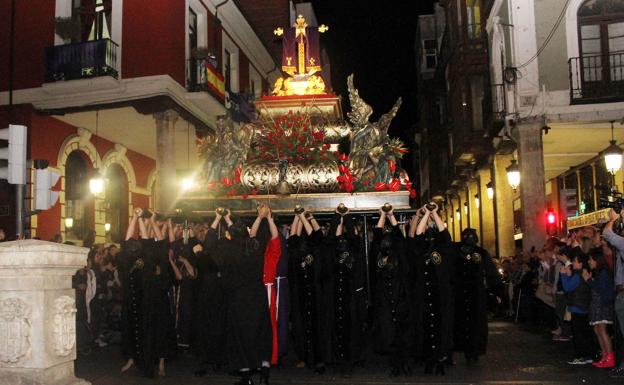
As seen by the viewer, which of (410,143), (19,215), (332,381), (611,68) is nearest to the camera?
(19,215)

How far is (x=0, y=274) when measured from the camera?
5598 millimetres

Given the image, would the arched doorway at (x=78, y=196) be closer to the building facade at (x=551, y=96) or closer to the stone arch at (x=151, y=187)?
the stone arch at (x=151, y=187)

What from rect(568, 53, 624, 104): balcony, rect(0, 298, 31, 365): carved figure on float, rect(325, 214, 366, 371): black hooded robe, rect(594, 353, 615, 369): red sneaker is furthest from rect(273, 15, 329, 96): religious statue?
rect(0, 298, 31, 365): carved figure on float

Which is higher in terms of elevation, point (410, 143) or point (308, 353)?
point (410, 143)

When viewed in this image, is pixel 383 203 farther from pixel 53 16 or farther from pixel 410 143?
pixel 410 143

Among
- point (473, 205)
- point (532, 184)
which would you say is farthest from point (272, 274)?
point (473, 205)

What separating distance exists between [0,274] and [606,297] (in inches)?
299

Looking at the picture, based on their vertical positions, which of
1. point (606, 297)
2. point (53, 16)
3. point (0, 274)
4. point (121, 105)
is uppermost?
point (53, 16)

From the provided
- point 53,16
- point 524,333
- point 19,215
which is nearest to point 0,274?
point 19,215

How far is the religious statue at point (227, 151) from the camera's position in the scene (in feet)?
35.3

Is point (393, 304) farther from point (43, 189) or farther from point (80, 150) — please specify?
point (80, 150)

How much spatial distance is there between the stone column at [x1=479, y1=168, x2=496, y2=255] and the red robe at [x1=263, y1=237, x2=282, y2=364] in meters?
18.7

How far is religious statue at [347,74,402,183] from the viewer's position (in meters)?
10.4

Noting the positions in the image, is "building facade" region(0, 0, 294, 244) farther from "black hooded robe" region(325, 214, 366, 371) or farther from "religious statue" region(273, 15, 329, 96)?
"black hooded robe" region(325, 214, 366, 371)
